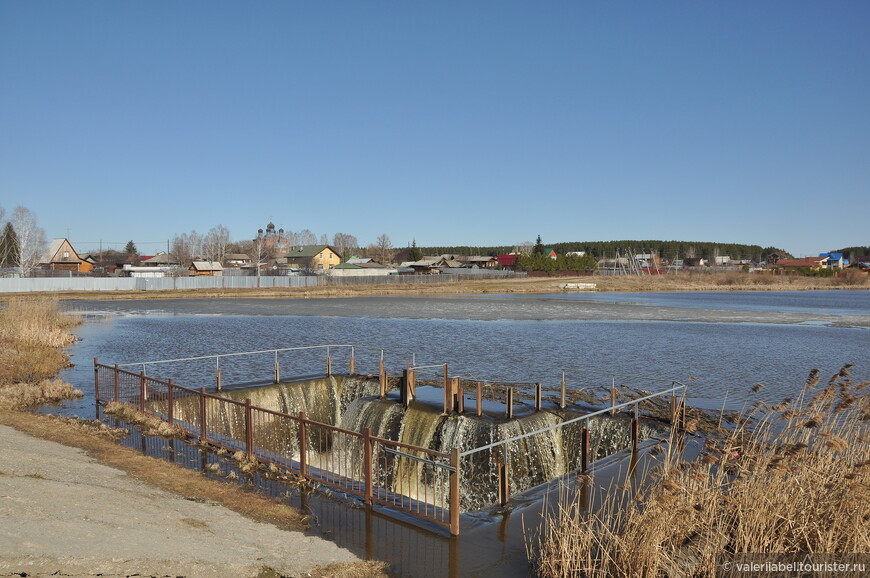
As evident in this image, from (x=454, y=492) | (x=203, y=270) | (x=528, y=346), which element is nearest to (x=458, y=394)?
(x=454, y=492)

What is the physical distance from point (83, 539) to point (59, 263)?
5555 inches

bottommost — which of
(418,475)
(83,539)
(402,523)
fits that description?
(418,475)

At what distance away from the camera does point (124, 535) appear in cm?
878

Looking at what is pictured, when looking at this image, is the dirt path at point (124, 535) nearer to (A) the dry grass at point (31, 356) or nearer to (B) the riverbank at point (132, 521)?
(B) the riverbank at point (132, 521)

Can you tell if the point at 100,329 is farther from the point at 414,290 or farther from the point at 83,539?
the point at 414,290

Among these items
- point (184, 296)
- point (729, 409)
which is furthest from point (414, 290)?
point (729, 409)

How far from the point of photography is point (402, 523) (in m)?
10.8

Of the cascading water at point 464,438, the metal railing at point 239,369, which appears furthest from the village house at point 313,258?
the cascading water at point 464,438

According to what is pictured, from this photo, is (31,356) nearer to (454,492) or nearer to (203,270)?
(454,492)

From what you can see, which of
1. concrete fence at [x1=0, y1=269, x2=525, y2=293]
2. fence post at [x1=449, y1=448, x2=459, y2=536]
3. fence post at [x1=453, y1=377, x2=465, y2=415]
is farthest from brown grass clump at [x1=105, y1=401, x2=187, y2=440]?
concrete fence at [x1=0, y1=269, x2=525, y2=293]

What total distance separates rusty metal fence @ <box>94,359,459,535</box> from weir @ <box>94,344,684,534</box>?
39 mm

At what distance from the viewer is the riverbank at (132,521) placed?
26.1 ft

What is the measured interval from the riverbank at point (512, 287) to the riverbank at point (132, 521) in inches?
2931

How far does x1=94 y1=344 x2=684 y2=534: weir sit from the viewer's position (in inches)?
619
